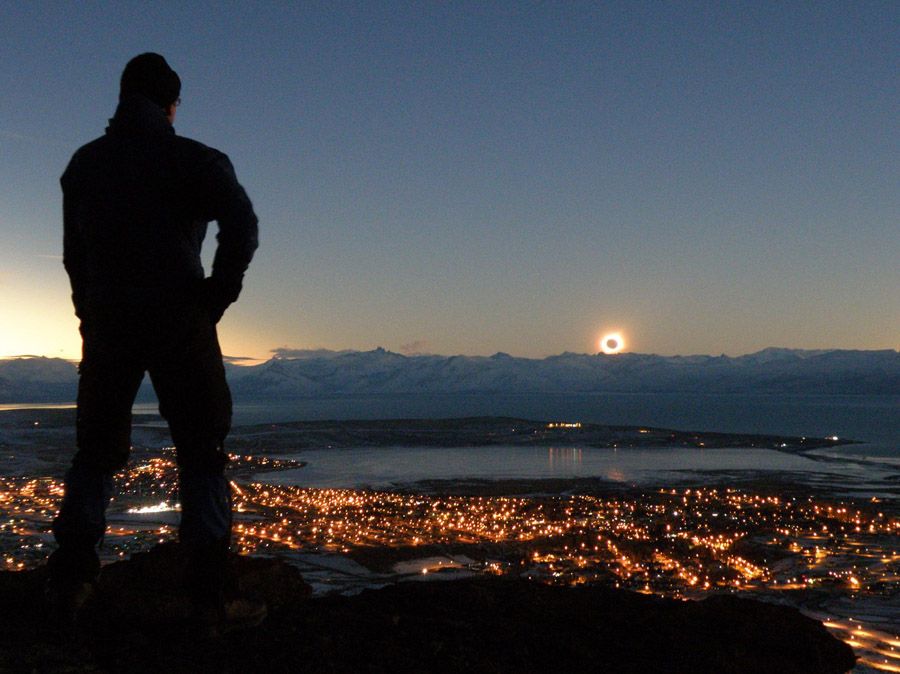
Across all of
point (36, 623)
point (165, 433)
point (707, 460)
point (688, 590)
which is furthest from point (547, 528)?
point (165, 433)

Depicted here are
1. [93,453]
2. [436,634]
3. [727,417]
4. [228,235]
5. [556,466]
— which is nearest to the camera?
[228,235]

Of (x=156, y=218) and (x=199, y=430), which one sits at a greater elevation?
(x=156, y=218)

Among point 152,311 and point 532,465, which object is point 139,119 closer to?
point 152,311

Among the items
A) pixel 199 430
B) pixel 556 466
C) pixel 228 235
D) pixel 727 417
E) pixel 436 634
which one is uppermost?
pixel 228 235

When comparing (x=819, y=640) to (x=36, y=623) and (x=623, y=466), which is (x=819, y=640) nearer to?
(x=36, y=623)

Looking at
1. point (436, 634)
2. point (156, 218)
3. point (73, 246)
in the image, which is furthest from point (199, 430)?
point (436, 634)
